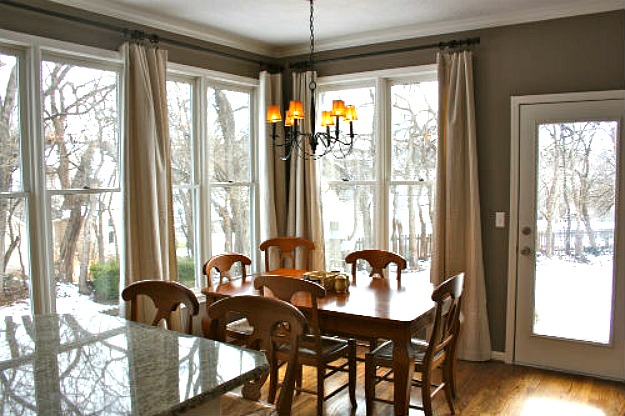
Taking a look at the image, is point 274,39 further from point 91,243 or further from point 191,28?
point 91,243

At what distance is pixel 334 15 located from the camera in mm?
4250

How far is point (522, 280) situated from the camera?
14.2 feet

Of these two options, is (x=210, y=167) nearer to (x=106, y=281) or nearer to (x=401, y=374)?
(x=106, y=281)

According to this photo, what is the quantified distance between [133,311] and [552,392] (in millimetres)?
2858

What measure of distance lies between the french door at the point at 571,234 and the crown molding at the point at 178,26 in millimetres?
2418

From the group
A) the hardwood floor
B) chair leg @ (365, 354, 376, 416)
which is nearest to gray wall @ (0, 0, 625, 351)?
the hardwood floor

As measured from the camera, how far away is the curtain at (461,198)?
4375mm

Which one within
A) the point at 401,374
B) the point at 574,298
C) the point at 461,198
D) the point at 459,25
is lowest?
the point at 401,374

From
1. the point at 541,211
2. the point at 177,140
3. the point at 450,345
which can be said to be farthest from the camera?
the point at 177,140

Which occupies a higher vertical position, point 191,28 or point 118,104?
point 191,28

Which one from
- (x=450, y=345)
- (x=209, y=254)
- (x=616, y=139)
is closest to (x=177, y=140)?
(x=209, y=254)

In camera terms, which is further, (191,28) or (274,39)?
(274,39)

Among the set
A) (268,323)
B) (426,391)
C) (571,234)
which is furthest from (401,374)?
(571,234)

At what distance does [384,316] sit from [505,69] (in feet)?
7.90
